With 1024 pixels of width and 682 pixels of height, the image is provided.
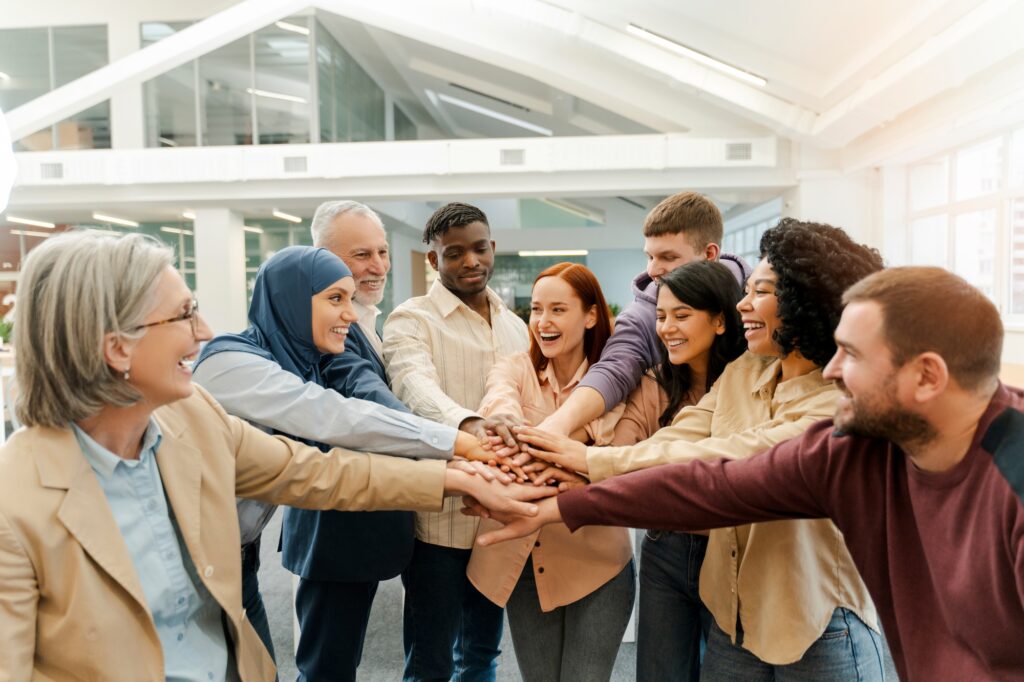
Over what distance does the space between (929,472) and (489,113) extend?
1867 centimetres

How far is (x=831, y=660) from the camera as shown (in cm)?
149

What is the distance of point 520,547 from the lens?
1.90 m

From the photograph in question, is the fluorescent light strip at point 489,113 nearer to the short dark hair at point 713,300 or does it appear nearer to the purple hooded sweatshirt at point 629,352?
the purple hooded sweatshirt at point 629,352

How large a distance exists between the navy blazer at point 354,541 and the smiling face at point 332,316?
0.15 metres

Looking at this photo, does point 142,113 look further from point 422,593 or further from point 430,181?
point 422,593

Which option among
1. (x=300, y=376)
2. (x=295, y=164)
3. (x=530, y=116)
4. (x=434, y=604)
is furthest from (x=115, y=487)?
(x=530, y=116)

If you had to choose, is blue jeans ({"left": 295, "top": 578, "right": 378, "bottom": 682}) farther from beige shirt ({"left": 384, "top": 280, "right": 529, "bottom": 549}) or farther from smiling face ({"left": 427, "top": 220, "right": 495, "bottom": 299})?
smiling face ({"left": 427, "top": 220, "right": 495, "bottom": 299})

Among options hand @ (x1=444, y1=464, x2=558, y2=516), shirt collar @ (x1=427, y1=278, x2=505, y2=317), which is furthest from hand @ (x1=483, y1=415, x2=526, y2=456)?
shirt collar @ (x1=427, y1=278, x2=505, y2=317)

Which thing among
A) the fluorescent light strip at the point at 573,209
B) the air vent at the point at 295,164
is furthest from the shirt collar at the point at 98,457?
the fluorescent light strip at the point at 573,209

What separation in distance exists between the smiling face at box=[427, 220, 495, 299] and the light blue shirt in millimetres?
1110

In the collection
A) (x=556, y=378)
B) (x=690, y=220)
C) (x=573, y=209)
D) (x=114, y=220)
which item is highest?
(x=573, y=209)

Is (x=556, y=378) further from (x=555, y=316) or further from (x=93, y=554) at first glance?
(x=93, y=554)

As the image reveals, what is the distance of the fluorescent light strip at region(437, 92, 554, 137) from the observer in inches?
725

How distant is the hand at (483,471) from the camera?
1851 millimetres
